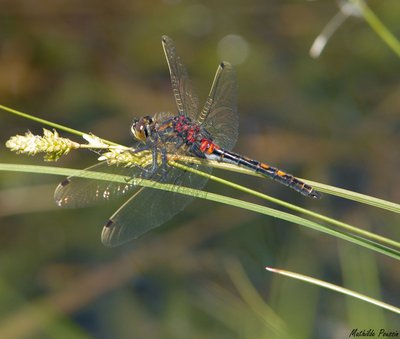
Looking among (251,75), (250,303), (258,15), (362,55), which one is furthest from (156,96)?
(250,303)

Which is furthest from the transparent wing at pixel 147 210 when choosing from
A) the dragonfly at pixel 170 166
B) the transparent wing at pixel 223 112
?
the transparent wing at pixel 223 112

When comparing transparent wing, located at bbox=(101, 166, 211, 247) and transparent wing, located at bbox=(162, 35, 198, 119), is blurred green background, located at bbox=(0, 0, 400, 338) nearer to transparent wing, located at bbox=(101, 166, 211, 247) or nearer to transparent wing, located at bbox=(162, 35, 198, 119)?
transparent wing, located at bbox=(101, 166, 211, 247)

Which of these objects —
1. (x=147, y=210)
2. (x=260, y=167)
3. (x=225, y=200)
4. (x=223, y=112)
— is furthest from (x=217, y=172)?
(x=225, y=200)

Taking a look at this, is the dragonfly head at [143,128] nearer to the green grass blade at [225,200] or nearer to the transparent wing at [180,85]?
the transparent wing at [180,85]

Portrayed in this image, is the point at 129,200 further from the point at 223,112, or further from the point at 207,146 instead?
the point at 223,112

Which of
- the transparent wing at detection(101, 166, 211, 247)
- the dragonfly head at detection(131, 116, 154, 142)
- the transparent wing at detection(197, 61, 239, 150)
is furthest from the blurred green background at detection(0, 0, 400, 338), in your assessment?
the dragonfly head at detection(131, 116, 154, 142)

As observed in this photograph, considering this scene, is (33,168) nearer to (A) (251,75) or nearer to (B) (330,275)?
(B) (330,275)
